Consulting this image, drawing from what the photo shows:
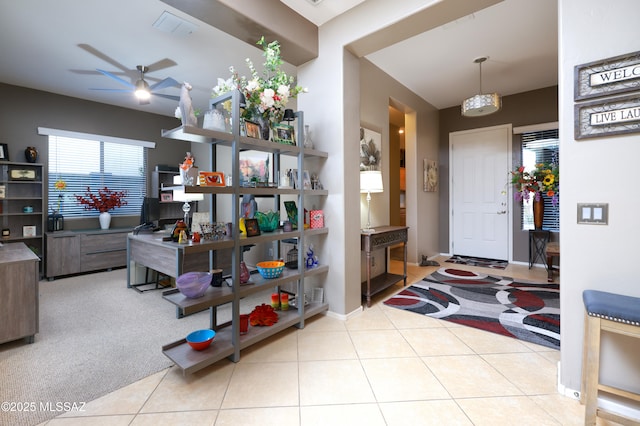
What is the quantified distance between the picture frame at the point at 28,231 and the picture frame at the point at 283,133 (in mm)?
4685

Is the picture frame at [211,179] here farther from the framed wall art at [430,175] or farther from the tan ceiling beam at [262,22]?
the framed wall art at [430,175]

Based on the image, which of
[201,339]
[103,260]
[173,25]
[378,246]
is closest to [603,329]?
[378,246]

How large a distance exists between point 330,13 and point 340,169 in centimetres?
146

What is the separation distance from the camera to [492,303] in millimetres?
3213

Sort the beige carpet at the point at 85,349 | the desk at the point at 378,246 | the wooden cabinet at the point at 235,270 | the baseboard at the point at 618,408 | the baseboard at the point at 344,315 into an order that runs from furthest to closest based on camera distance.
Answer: the desk at the point at 378,246
the baseboard at the point at 344,315
the wooden cabinet at the point at 235,270
the beige carpet at the point at 85,349
the baseboard at the point at 618,408

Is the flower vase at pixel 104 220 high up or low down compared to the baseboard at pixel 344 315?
up

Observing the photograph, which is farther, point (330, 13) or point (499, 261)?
point (499, 261)

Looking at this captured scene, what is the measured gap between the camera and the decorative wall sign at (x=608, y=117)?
1481 millimetres

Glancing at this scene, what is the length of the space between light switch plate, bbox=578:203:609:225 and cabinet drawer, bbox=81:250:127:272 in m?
5.88

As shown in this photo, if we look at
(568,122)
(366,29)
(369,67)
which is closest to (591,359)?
(568,122)

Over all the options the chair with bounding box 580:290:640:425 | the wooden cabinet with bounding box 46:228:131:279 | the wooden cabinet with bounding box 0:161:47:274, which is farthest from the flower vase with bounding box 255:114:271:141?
the wooden cabinet with bounding box 0:161:47:274

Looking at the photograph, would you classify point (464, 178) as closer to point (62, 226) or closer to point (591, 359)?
point (591, 359)

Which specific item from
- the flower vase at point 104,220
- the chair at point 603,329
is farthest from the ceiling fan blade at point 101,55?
the chair at point 603,329

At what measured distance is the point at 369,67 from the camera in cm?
379
